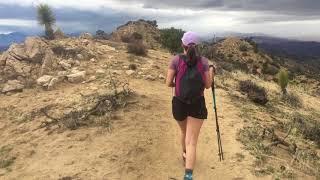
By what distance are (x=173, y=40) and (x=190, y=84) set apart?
21724mm

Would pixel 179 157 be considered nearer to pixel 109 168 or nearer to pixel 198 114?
pixel 109 168

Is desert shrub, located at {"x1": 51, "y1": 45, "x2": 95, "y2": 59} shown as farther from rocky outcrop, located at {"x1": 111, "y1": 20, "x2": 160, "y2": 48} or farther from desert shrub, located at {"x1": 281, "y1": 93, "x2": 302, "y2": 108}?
rocky outcrop, located at {"x1": 111, "y1": 20, "x2": 160, "y2": 48}

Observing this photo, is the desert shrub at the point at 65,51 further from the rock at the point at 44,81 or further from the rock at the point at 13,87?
the rock at the point at 13,87

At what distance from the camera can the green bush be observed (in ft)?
94.2

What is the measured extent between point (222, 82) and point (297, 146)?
678 cm

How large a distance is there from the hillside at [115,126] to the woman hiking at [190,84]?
1221mm

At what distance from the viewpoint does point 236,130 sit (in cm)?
1147

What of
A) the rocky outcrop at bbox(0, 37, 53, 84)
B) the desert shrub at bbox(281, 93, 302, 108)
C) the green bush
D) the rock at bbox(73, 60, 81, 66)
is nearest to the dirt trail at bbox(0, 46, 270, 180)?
the rocky outcrop at bbox(0, 37, 53, 84)

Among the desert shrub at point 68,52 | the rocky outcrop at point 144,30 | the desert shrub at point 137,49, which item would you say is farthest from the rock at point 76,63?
the rocky outcrop at point 144,30

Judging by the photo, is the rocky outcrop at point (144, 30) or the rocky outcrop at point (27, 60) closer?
the rocky outcrop at point (27, 60)

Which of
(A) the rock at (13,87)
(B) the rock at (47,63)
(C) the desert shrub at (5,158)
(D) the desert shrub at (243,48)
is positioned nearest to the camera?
(C) the desert shrub at (5,158)

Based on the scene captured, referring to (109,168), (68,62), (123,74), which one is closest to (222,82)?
(123,74)

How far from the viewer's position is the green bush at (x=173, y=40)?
28.7 metres

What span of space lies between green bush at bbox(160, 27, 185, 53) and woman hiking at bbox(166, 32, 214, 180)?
20.5 m
